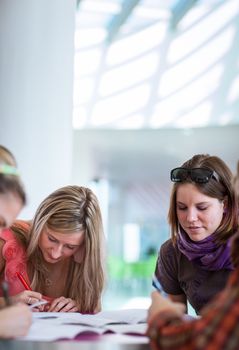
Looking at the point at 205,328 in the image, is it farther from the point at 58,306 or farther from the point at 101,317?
the point at 58,306

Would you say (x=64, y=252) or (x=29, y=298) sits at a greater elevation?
(x=64, y=252)

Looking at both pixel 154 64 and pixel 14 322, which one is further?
pixel 154 64

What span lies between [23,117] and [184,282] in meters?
1.05

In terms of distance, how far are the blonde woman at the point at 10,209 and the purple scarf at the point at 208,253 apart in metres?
0.70

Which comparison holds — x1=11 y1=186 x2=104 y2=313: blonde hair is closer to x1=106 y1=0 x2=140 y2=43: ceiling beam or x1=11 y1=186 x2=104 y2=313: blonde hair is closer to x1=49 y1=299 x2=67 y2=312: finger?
x1=49 y1=299 x2=67 y2=312: finger

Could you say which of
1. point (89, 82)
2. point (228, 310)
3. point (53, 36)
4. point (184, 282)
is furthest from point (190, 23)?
point (228, 310)

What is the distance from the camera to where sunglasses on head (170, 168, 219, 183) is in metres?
1.86

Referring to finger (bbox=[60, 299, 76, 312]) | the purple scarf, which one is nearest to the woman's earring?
finger (bbox=[60, 299, 76, 312])

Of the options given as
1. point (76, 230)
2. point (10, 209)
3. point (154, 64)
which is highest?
point (154, 64)

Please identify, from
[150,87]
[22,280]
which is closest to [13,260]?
[22,280]

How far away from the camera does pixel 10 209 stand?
1349 millimetres

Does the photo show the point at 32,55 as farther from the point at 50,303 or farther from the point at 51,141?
the point at 50,303

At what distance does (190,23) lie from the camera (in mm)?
6570

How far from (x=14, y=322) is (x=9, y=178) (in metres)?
0.32
